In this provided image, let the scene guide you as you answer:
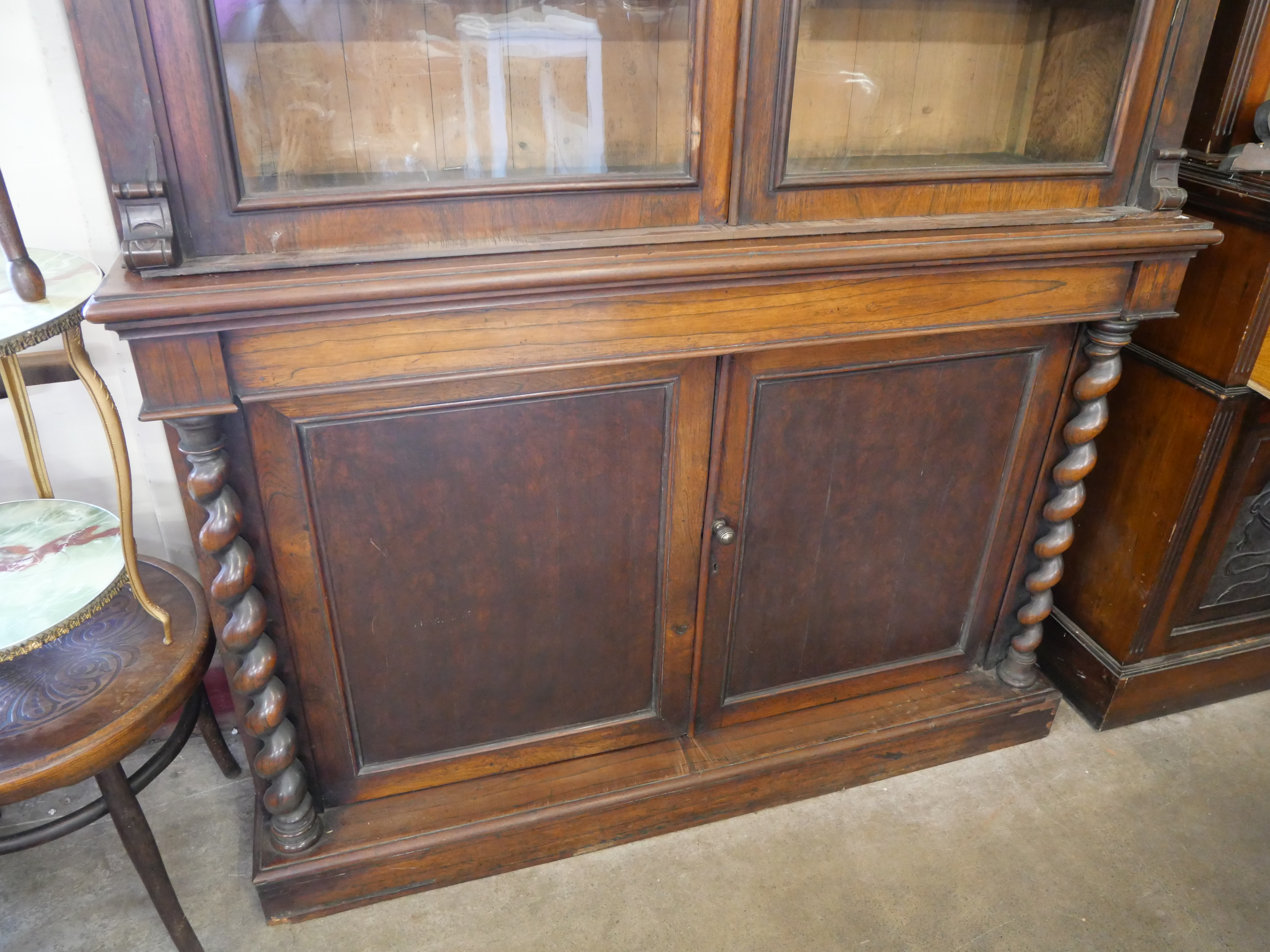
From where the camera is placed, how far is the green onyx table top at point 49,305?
1.02 m

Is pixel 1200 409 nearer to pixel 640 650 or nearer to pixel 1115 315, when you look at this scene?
pixel 1115 315

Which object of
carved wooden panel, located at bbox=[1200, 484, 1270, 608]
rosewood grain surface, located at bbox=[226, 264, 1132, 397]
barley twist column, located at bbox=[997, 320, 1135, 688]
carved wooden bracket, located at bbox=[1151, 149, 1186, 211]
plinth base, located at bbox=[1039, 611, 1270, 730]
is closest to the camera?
rosewood grain surface, located at bbox=[226, 264, 1132, 397]

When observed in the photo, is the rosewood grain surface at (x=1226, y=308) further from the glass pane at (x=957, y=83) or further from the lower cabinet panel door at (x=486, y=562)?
the lower cabinet panel door at (x=486, y=562)

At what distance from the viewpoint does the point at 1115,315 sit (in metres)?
1.38

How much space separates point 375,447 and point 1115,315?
1.08 metres

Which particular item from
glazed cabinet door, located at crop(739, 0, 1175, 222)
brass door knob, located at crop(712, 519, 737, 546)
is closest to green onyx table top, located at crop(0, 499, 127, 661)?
brass door knob, located at crop(712, 519, 737, 546)

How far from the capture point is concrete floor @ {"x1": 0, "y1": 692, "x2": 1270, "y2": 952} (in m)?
1.45

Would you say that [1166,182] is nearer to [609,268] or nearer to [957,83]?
[957,83]

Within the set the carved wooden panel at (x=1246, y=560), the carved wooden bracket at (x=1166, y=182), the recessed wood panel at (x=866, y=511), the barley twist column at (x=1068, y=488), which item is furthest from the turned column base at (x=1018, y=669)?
the carved wooden bracket at (x=1166, y=182)

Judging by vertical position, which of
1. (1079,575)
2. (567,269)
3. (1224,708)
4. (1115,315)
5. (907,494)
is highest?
(567,269)

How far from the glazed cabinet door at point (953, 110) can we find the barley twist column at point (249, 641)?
725 millimetres

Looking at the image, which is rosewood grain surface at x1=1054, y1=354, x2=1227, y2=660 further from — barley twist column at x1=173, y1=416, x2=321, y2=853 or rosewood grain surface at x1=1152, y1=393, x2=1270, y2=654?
barley twist column at x1=173, y1=416, x2=321, y2=853

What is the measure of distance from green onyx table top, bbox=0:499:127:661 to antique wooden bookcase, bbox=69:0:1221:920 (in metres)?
0.19

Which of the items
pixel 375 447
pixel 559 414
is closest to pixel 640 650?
pixel 559 414
